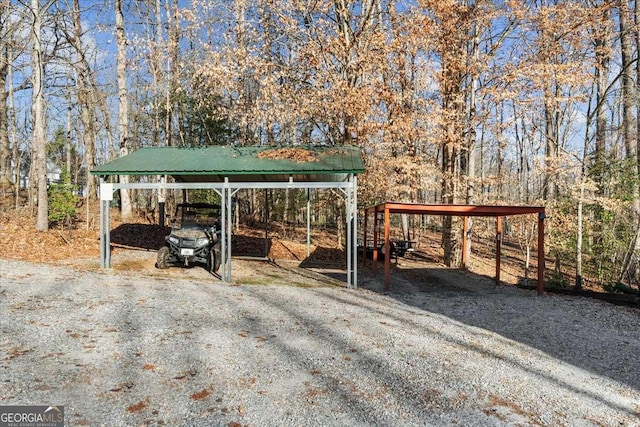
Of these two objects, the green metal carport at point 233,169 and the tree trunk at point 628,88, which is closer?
the green metal carport at point 233,169

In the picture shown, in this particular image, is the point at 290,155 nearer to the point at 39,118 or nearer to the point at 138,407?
the point at 138,407

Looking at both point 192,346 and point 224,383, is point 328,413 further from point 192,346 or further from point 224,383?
point 192,346

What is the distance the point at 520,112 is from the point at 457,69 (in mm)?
2885

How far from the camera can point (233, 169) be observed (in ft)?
31.5

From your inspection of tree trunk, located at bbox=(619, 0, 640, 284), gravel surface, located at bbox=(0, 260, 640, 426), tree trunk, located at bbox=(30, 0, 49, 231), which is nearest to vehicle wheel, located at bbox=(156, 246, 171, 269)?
gravel surface, located at bbox=(0, 260, 640, 426)

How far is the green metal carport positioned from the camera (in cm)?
918

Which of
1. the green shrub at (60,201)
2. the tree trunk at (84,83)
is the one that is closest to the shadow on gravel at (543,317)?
the green shrub at (60,201)

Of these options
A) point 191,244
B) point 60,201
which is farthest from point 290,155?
point 60,201

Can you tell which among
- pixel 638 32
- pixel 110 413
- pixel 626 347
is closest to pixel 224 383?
pixel 110 413

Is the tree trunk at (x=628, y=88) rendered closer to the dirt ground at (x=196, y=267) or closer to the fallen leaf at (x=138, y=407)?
the dirt ground at (x=196, y=267)

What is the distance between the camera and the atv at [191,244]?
10133 mm

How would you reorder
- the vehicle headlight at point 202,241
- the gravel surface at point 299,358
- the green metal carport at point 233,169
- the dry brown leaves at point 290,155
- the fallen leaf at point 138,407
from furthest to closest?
the vehicle headlight at point 202,241 → the dry brown leaves at point 290,155 → the green metal carport at point 233,169 → the gravel surface at point 299,358 → the fallen leaf at point 138,407

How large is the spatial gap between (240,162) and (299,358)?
22.3ft

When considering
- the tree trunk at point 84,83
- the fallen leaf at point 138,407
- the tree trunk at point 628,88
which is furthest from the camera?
the tree trunk at point 84,83
